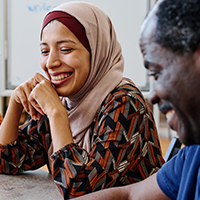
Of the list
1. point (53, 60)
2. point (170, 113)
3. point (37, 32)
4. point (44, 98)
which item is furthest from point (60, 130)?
point (37, 32)

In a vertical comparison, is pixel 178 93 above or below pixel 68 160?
above

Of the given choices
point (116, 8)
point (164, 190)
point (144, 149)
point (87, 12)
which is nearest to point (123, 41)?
point (116, 8)

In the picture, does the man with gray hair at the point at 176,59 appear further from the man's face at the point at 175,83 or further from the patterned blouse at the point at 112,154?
the patterned blouse at the point at 112,154

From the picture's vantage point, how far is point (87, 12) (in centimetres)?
124

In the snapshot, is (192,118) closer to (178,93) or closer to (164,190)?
(178,93)

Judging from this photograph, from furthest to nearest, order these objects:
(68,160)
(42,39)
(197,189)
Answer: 1. (42,39)
2. (68,160)
3. (197,189)

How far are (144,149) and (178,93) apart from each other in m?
0.75

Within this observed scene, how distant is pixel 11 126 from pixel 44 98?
26cm

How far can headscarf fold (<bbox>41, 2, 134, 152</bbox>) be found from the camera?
121 centimetres

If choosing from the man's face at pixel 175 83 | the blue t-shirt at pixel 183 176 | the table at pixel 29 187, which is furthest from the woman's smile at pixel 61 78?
the man's face at pixel 175 83

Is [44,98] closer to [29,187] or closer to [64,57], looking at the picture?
[64,57]

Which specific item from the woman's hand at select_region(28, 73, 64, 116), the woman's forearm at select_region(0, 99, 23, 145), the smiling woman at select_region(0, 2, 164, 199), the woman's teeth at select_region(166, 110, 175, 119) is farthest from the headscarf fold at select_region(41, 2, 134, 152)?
the woman's teeth at select_region(166, 110, 175, 119)

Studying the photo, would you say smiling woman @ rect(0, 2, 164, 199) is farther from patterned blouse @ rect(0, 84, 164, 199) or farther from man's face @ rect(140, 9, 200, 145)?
man's face @ rect(140, 9, 200, 145)

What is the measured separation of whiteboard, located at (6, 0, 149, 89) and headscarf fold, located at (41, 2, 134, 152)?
1.99 meters
